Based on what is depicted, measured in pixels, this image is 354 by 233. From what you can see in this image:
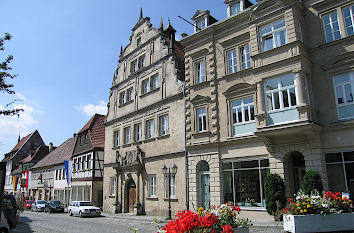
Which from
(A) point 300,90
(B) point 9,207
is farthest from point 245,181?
(B) point 9,207

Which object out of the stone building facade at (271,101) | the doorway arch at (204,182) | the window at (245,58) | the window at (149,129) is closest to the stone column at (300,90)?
the stone building facade at (271,101)

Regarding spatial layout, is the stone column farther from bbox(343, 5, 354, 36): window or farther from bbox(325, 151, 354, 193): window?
bbox(343, 5, 354, 36): window

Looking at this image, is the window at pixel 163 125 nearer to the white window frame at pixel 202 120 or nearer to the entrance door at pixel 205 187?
the white window frame at pixel 202 120

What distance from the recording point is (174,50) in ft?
79.8

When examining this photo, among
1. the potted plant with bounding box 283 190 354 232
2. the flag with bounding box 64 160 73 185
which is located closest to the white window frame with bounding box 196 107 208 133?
the potted plant with bounding box 283 190 354 232

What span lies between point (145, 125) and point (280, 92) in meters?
13.1

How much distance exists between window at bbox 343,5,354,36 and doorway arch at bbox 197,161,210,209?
36.3 ft

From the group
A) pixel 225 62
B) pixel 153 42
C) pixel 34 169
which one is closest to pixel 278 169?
pixel 225 62

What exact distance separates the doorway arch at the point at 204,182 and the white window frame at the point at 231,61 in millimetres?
6306

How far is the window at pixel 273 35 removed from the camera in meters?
16.1

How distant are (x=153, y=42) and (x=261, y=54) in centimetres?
1241

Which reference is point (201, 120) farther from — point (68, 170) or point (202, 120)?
point (68, 170)

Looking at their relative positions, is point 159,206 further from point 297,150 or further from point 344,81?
point 344,81

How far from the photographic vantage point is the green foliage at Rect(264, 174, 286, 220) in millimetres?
14742
